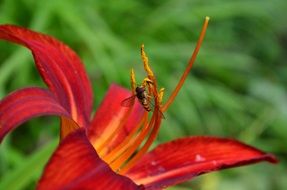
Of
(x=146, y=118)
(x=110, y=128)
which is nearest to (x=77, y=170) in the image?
(x=146, y=118)

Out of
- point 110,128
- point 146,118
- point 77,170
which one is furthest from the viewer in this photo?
point 110,128

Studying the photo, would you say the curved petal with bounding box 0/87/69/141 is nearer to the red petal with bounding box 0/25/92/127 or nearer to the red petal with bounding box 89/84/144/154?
the red petal with bounding box 0/25/92/127

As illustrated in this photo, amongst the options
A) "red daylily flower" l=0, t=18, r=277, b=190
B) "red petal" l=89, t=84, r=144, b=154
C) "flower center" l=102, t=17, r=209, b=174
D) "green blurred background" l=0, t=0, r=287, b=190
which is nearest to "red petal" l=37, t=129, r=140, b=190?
"red daylily flower" l=0, t=18, r=277, b=190

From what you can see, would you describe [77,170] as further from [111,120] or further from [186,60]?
[186,60]

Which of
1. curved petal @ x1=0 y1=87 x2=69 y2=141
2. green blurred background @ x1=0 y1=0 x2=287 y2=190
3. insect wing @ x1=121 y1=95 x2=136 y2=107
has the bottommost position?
green blurred background @ x1=0 y1=0 x2=287 y2=190

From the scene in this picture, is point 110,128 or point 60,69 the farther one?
point 110,128
